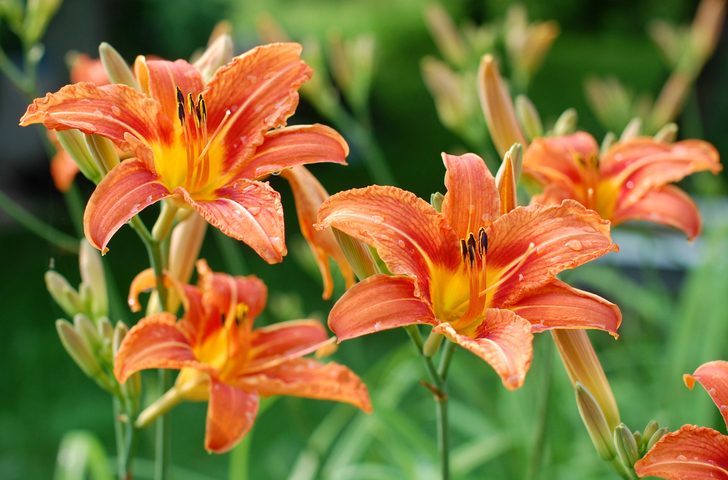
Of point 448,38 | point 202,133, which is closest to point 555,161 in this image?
point 202,133

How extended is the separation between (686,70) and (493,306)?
1.81 meters

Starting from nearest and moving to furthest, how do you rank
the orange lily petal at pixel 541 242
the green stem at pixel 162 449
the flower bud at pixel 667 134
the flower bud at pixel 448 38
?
the orange lily petal at pixel 541 242, the green stem at pixel 162 449, the flower bud at pixel 667 134, the flower bud at pixel 448 38

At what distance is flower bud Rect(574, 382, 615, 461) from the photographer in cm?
83

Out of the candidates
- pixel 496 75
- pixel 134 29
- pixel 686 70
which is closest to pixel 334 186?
pixel 134 29

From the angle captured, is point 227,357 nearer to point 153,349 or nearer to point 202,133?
point 153,349

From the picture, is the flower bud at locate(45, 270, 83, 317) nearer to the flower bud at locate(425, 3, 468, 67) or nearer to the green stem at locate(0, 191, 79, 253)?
the green stem at locate(0, 191, 79, 253)

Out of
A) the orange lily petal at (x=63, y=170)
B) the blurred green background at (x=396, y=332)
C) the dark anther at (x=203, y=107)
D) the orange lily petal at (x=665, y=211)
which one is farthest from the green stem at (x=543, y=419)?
the orange lily petal at (x=63, y=170)

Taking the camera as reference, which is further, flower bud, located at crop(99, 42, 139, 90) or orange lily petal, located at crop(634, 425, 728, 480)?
flower bud, located at crop(99, 42, 139, 90)

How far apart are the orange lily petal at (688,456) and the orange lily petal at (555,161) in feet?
1.13

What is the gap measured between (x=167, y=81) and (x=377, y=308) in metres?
0.32

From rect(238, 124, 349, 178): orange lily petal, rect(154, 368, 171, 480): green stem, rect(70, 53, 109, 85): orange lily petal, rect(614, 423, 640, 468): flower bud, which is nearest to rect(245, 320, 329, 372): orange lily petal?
rect(154, 368, 171, 480): green stem

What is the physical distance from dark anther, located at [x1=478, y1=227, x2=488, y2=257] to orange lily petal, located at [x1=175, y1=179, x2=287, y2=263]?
0.19 metres

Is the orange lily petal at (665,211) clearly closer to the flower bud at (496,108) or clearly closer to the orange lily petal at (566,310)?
the flower bud at (496,108)

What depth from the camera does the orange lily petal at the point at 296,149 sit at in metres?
0.81
